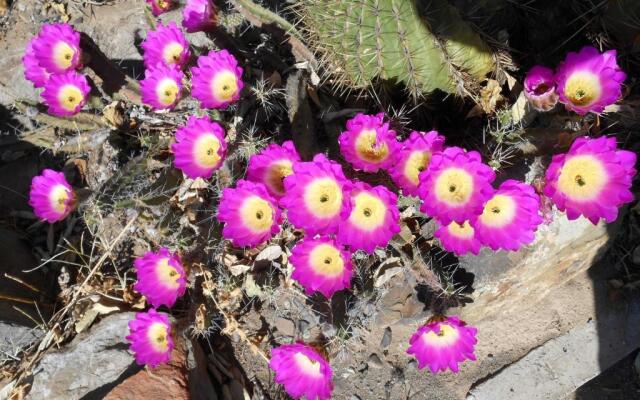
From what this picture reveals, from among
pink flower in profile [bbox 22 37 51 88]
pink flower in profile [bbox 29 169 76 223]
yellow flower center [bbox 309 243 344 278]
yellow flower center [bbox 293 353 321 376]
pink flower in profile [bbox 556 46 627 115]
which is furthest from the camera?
pink flower in profile [bbox 22 37 51 88]

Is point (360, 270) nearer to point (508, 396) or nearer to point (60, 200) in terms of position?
point (508, 396)

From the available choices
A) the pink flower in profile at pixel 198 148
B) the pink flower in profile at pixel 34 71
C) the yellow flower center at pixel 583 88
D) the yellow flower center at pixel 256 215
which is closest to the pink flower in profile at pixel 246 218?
the yellow flower center at pixel 256 215

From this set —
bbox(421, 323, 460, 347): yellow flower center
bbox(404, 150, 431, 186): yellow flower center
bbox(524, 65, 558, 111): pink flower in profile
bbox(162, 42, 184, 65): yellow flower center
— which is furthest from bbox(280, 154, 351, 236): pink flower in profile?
bbox(162, 42, 184, 65): yellow flower center

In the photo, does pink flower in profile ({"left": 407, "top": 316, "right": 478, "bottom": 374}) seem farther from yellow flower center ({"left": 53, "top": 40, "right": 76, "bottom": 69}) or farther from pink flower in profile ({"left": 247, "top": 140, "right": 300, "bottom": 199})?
yellow flower center ({"left": 53, "top": 40, "right": 76, "bottom": 69})

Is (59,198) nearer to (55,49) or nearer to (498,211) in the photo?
(55,49)

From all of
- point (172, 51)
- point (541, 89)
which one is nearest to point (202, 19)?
point (172, 51)

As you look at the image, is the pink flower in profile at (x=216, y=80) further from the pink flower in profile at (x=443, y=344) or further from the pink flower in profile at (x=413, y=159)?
the pink flower in profile at (x=443, y=344)
